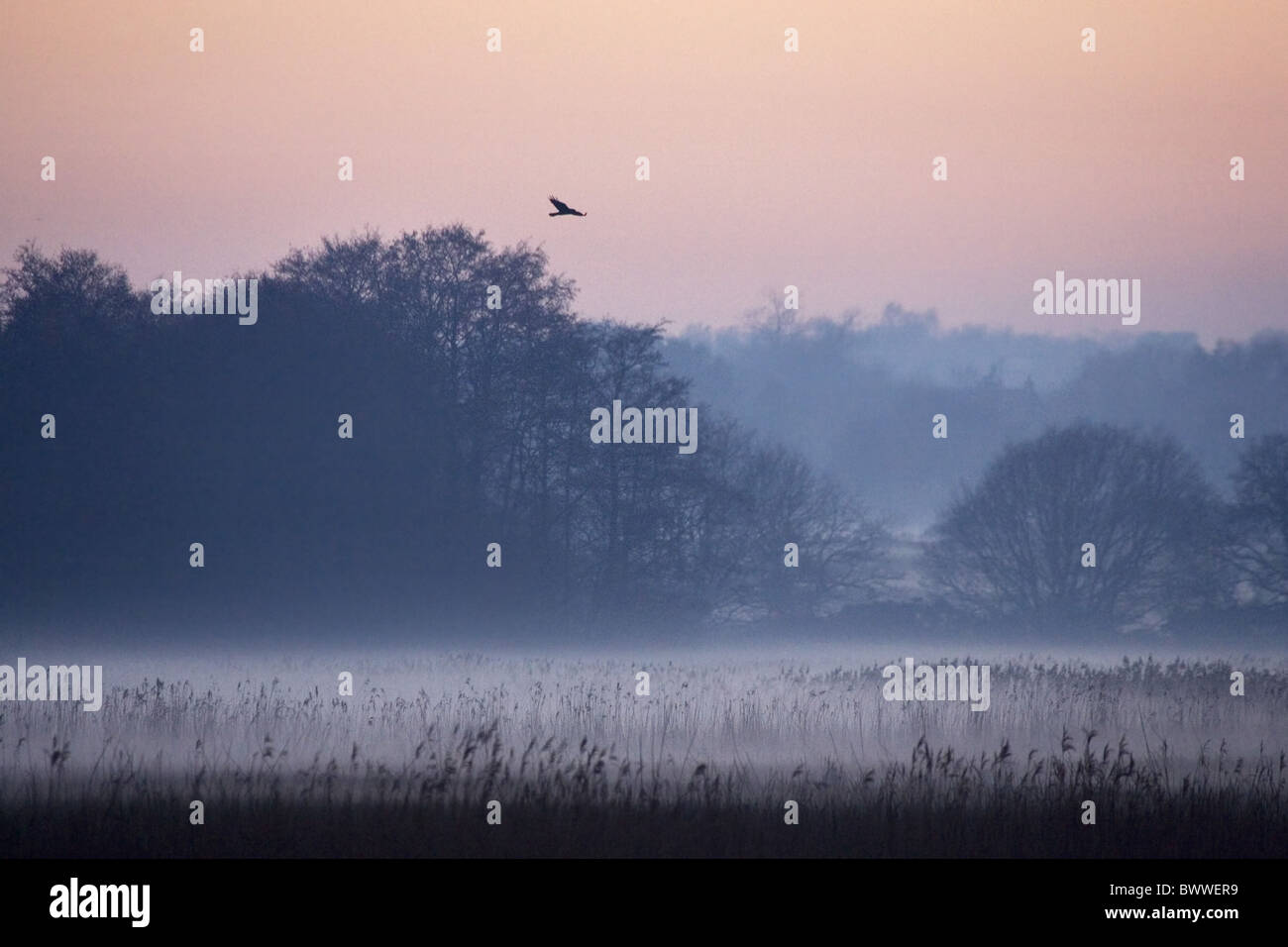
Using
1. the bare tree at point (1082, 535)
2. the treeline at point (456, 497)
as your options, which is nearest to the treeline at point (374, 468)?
the treeline at point (456, 497)

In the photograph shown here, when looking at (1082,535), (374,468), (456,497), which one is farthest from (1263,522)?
(374,468)

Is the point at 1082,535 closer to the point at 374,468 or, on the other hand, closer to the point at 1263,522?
the point at 1263,522

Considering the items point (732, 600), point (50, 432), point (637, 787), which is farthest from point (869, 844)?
point (50, 432)

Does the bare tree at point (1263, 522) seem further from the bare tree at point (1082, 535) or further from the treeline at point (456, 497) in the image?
the bare tree at point (1082, 535)

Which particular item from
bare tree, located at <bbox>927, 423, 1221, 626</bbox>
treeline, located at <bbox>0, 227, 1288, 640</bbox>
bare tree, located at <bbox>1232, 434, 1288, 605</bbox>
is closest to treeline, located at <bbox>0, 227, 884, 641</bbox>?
treeline, located at <bbox>0, 227, 1288, 640</bbox>

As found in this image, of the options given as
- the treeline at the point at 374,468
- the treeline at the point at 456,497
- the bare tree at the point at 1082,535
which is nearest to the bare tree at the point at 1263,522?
the treeline at the point at 456,497

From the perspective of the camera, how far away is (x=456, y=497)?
25125 mm

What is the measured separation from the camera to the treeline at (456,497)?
24453 millimetres

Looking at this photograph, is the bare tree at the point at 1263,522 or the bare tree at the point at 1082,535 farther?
the bare tree at the point at 1263,522

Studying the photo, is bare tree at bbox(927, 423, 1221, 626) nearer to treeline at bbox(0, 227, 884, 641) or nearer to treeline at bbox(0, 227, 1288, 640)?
treeline at bbox(0, 227, 1288, 640)

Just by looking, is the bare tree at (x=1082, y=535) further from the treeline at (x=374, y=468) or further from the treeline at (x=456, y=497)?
the treeline at (x=374, y=468)

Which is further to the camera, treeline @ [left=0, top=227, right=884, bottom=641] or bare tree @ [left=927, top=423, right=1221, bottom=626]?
treeline @ [left=0, top=227, right=884, bottom=641]

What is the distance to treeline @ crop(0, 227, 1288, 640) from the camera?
24453 mm
